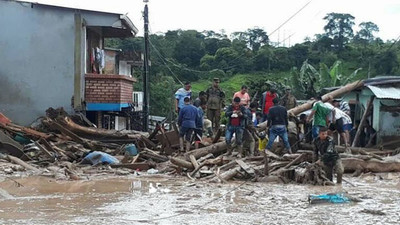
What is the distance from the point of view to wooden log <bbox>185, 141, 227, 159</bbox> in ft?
46.0

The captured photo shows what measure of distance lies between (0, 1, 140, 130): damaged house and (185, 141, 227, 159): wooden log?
5307 millimetres

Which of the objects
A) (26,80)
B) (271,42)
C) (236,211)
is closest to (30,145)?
(26,80)

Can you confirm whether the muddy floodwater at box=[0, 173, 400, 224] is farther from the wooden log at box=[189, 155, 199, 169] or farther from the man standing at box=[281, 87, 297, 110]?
the man standing at box=[281, 87, 297, 110]

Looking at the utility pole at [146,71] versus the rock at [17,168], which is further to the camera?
the utility pole at [146,71]

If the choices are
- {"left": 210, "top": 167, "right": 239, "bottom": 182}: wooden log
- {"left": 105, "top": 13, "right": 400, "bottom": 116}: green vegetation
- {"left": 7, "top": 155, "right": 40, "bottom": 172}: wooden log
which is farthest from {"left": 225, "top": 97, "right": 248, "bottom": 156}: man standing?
{"left": 105, "top": 13, "right": 400, "bottom": 116}: green vegetation

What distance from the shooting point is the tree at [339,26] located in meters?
52.1

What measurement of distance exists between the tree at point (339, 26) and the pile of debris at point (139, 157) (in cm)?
3821

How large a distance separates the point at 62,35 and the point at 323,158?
1055 centimetres

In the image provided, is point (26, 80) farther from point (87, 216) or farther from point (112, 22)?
point (87, 216)

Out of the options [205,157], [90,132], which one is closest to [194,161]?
[205,157]

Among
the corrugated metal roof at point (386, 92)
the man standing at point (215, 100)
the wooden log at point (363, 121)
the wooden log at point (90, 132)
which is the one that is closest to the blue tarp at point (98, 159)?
the wooden log at point (90, 132)

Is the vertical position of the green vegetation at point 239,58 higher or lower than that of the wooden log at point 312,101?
higher

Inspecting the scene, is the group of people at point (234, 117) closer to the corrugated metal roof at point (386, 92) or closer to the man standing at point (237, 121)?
the man standing at point (237, 121)

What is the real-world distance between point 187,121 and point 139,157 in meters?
1.54
